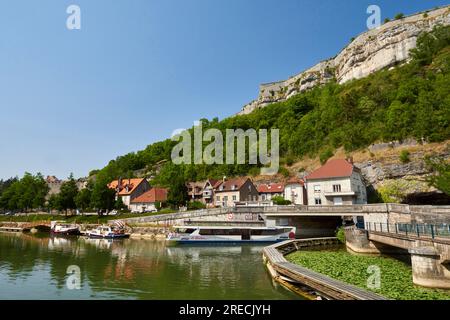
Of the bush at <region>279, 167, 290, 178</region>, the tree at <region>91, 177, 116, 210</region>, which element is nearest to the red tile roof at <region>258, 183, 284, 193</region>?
the bush at <region>279, 167, 290, 178</region>

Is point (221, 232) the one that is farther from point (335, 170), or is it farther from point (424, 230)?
point (424, 230)

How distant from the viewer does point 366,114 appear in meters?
82.9

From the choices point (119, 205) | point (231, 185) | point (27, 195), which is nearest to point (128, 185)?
point (119, 205)

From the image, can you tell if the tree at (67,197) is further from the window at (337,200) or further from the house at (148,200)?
the window at (337,200)

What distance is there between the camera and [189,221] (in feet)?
183

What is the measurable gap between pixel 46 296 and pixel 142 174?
391 ft

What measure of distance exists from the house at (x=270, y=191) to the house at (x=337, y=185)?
47.9 feet

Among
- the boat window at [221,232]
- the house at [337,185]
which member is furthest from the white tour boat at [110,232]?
the house at [337,185]

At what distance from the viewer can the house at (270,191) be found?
75.3m

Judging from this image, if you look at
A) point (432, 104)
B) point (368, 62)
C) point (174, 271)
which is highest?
point (368, 62)

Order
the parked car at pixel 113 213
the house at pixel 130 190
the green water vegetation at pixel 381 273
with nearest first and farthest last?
the green water vegetation at pixel 381 273 < the parked car at pixel 113 213 < the house at pixel 130 190

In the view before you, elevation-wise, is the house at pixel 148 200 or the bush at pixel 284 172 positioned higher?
the bush at pixel 284 172
